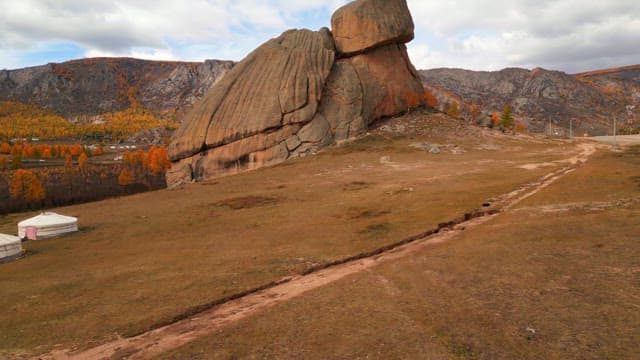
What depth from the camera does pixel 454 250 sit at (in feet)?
63.9

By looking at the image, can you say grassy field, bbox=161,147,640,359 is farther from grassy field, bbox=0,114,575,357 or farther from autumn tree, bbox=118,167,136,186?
autumn tree, bbox=118,167,136,186

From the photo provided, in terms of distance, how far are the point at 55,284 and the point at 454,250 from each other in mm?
16772

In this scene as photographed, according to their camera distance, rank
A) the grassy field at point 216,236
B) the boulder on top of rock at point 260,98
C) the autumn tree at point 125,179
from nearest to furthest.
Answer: the grassy field at point 216,236
the boulder on top of rock at point 260,98
the autumn tree at point 125,179

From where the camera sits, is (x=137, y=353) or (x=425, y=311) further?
(x=425, y=311)

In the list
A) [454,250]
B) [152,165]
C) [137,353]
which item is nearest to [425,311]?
[454,250]

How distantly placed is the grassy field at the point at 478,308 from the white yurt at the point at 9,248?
17.8 meters

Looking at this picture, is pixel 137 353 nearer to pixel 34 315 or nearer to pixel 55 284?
pixel 34 315

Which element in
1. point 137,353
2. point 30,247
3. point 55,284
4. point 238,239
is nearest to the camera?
point 137,353

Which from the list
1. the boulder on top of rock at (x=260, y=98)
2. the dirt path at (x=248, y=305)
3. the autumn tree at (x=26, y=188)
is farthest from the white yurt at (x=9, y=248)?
the autumn tree at (x=26, y=188)

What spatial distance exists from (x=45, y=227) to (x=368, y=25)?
5557 centimetres

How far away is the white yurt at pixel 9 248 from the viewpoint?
2431cm

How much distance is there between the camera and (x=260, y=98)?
63031mm

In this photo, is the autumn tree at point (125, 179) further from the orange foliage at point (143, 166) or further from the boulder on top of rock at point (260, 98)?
the boulder on top of rock at point (260, 98)

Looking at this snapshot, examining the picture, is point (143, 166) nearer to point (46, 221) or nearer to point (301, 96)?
point (301, 96)
